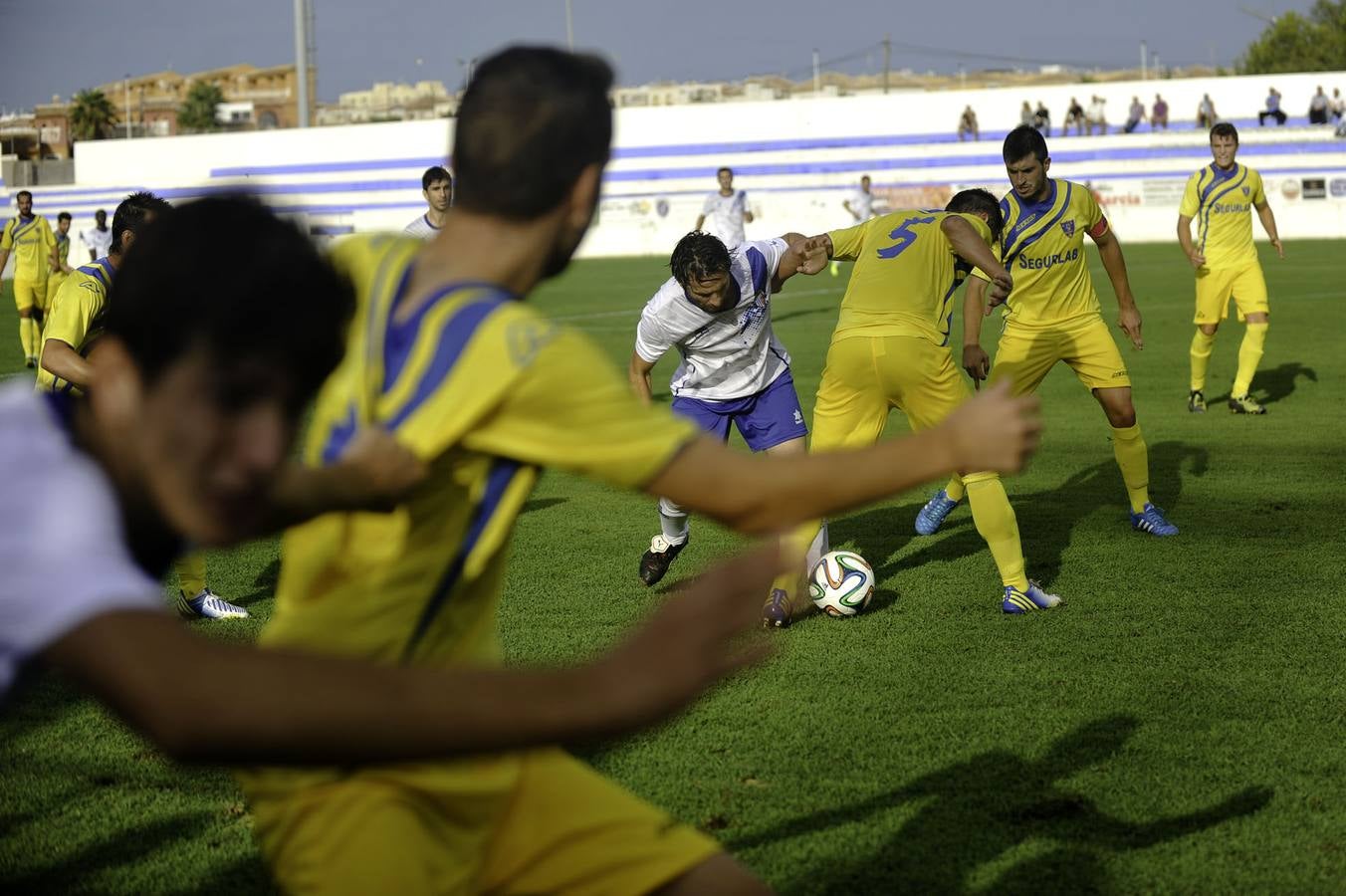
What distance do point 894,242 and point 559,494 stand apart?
13.5 feet

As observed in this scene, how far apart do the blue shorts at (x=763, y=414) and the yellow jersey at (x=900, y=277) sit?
1.57ft

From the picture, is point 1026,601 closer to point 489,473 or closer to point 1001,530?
point 1001,530

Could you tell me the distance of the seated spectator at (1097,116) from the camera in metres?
51.2

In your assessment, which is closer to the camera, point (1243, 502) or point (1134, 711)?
point (1134, 711)

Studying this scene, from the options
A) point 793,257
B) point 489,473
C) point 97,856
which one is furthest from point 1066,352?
point 489,473

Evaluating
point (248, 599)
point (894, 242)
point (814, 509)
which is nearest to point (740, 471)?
point (814, 509)

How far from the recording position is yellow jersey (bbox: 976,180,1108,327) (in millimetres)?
9297

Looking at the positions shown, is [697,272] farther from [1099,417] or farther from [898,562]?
[1099,417]

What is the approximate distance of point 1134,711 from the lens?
5691mm

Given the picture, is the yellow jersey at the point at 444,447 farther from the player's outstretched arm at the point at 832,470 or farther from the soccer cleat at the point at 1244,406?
the soccer cleat at the point at 1244,406

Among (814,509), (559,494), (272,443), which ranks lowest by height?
(559,494)

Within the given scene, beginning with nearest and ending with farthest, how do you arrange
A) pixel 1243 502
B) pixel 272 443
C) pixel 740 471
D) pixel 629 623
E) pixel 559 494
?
1. pixel 272 443
2. pixel 740 471
3. pixel 629 623
4. pixel 1243 502
5. pixel 559 494

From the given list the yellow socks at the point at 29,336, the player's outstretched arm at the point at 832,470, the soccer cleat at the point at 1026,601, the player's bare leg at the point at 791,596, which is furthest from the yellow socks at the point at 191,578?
the yellow socks at the point at 29,336

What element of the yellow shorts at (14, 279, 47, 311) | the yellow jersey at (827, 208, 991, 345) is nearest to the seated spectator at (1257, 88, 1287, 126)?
the yellow shorts at (14, 279, 47, 311)
